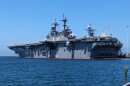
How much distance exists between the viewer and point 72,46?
529 ft

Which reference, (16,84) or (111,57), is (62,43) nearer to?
(111,57)

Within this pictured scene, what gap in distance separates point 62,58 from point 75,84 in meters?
119

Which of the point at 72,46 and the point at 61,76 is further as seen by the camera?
the point at 72,46

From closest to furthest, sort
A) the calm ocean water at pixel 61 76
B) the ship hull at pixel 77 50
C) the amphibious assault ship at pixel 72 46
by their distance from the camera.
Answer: the calm ocean water at pixel 61 76 < the amphibious assault ship at pixel 72 46 < the ship hull at pixel 77 50

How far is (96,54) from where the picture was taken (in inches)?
6250

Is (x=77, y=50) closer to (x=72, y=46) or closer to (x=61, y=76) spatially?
(x=72, y=46)

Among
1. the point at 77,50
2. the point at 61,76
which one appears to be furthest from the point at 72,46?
the point at 61,76

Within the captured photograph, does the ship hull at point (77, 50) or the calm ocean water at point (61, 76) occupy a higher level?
the ship hull at point (77, 50)

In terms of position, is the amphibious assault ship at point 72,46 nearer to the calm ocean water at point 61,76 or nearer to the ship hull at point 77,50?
the ship hull at point 77,50

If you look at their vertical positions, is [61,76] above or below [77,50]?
below

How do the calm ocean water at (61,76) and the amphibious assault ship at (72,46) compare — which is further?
the amphibious assault ship at (72,46)

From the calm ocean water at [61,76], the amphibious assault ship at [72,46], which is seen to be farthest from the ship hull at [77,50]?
the calm ocean water at [61,76]

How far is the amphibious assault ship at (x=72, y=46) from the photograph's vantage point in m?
152

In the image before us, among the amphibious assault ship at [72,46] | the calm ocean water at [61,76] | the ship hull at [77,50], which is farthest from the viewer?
the ship hull at [77,50]
